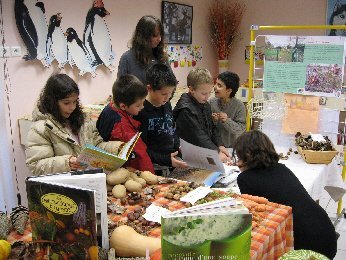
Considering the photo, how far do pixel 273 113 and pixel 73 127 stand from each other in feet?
5.53

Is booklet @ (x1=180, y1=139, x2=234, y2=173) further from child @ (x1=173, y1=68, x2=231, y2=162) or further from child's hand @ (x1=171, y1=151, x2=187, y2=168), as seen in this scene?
child @ (x1=173, y1=68, x2=231, y2=162)

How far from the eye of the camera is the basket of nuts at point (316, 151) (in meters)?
2.52

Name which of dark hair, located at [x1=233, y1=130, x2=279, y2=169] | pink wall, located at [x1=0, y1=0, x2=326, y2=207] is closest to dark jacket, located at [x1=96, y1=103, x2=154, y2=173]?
dark hair, located at [x1=233, y1=130, x2=279, y2=169]

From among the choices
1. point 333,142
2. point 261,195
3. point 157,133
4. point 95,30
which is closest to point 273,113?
point 333,142

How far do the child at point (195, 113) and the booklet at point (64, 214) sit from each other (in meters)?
1.45

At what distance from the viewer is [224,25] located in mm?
5898

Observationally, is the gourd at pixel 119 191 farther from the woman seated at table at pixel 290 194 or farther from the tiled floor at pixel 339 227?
the tiled floor at pixel 339 227

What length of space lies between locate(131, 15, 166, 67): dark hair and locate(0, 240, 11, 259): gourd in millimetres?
1780

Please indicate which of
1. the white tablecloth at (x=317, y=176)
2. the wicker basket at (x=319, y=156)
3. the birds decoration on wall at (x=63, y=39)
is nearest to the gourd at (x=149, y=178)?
the white tablecloth at (x=317, y=176)

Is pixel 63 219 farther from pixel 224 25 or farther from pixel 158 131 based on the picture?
pixel 224 25

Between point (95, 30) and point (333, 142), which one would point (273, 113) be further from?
point (95, 30)

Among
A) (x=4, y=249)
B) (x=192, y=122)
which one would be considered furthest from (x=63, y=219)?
(x=192, y=122)

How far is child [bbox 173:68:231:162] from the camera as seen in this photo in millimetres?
2561

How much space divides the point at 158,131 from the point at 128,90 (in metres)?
0.39
